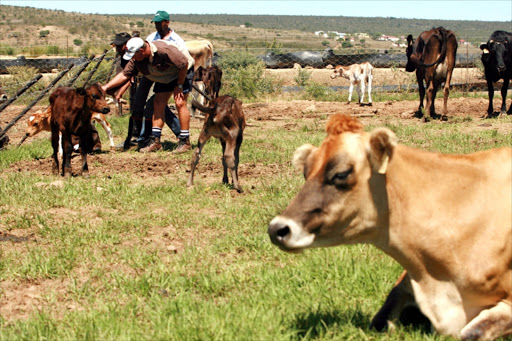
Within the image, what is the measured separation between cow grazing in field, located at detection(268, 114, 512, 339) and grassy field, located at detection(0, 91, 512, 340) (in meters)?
0.34

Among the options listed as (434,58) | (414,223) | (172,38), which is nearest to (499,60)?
(434,58)

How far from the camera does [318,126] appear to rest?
16.0 meters

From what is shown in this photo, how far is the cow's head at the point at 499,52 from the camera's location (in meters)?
17.6

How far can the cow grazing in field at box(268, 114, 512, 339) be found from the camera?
3971 millimetres

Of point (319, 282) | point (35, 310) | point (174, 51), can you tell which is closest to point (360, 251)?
point (319, 282)

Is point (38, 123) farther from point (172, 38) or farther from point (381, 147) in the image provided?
point (381, 147)

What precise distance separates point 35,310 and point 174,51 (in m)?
7.30

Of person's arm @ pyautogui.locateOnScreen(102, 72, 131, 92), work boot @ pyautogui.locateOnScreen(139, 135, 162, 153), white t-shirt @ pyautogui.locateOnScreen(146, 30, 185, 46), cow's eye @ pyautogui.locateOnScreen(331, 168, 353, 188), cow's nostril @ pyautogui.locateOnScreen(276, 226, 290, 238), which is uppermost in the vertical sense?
white t-shirt @ pyautogui.locateOnScreen(146, 30, 185, 46)

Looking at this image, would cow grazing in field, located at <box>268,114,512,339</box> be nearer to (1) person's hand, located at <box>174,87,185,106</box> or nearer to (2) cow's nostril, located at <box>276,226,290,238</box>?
(2) cow's nostril, located at <box>276,226,290,238</box>

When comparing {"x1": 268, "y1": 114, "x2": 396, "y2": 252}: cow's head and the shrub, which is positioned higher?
{"x1": 268, "y1": 114, "x2": 396, "y2": 252}: cow's head

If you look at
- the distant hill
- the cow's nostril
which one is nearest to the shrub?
the distant hill

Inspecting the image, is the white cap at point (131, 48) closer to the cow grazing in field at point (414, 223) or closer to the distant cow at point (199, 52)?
the cow grazing in field at point (414, 223)

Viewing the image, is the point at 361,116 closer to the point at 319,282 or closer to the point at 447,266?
the point at 319,282

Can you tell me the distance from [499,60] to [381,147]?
1496 centimetres
